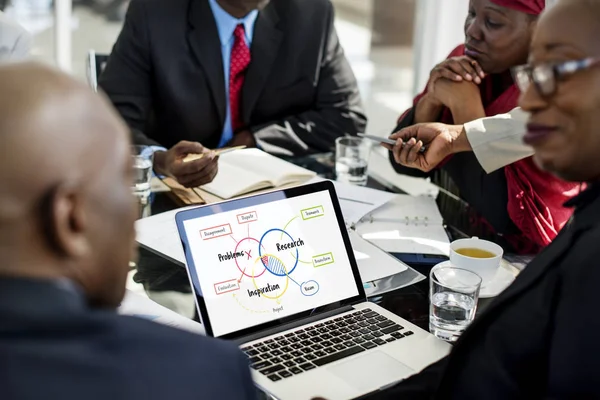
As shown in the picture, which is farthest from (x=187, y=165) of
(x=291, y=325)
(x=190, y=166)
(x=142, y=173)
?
(x=291, y=325)

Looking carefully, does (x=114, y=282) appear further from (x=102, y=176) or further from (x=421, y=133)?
(x=421, y=133)

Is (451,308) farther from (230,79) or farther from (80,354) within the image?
(230,79)

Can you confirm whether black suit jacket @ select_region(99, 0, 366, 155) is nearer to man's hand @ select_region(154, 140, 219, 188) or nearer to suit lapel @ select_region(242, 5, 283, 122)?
suit lapel @ select_region(242, 5, 283, 122)

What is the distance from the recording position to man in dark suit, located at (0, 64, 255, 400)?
2.13 ft

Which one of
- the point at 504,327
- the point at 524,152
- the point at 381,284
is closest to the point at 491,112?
the point at 524,152

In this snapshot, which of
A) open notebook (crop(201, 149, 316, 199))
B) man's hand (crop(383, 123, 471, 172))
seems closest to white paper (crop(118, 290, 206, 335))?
open notebook (crop(201, 149, 316, 199))

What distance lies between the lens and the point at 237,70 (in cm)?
230

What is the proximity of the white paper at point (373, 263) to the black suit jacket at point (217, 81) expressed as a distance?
69 centimetres

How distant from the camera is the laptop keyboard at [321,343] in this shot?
1148 millimetres

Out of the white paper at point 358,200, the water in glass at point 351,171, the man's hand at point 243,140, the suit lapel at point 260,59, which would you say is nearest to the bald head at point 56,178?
the white paper at point 358,200

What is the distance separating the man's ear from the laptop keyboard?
50 cm

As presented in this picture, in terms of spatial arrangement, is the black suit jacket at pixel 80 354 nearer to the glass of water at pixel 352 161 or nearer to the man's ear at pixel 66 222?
the man's ear at pixel 66 222

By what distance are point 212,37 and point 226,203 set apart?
1.11 meters

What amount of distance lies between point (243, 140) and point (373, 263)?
82cm
